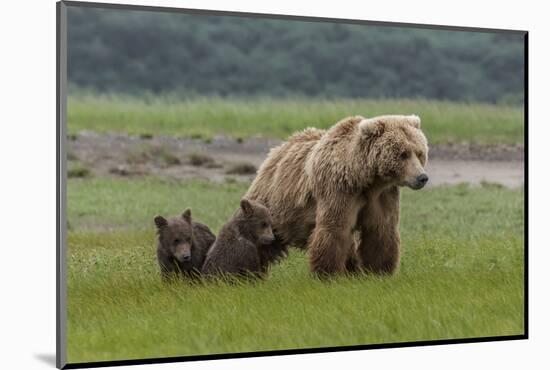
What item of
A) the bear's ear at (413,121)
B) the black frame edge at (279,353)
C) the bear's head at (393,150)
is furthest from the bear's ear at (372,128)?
the black frame edge at (279,353)

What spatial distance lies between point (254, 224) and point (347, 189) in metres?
0.64

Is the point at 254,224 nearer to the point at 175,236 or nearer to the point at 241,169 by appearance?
the point at 175,236

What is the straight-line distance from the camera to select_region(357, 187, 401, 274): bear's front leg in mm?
7125

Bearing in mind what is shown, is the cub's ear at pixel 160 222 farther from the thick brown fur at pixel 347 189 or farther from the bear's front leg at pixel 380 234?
the bear's front leg at pixel 380 234

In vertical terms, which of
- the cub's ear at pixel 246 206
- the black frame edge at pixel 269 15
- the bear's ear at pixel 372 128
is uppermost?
the black frame edge at pixel 269 15

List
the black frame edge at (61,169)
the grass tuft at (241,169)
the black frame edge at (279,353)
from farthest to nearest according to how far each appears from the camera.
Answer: the grass tuft at (241,169) < the black frame edge at (279,353) < the black frame edge at (61,169)

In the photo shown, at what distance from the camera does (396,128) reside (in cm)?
688

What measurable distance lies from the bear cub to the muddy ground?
174 centimetres

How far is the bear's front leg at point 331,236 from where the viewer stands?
6957 millimetres

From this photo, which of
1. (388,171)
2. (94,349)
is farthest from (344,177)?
(94,349)

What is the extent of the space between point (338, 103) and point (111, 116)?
1.80 metres

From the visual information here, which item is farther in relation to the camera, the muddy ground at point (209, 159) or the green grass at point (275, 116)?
the muddy ground at point (209, 159)

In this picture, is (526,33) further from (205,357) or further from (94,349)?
(94,349)

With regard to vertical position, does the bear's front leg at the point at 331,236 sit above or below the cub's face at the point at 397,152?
below
